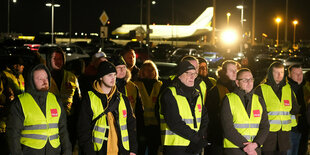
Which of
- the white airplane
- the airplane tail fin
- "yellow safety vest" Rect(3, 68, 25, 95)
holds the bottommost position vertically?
"yellow safety vest" Rect(3, 68, 25, 95)

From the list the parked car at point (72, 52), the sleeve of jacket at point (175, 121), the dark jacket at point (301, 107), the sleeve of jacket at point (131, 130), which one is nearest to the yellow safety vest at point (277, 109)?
the dark jacket at point (301, 107)

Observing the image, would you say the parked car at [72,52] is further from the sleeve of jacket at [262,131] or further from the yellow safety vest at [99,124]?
the yellow safety vest at [99,124]

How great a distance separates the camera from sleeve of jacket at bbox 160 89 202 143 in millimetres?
5977

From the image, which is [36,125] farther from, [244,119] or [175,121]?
[244,119]

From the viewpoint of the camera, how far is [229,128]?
634cm

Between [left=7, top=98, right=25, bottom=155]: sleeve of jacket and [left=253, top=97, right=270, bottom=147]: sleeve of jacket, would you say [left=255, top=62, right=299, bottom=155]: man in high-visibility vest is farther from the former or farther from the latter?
[left=7, top=98, right=25, bottom=155]: sleeve of jacket

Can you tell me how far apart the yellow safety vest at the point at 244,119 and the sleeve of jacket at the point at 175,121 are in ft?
1.94

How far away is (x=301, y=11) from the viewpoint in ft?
346

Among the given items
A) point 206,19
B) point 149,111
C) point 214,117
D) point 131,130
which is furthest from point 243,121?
point 206,19

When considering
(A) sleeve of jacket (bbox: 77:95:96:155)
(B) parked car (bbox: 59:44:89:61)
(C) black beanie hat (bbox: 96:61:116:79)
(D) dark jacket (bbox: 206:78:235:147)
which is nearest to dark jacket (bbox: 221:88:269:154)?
(D) dark jacket (bbox: 206:78:235:147)

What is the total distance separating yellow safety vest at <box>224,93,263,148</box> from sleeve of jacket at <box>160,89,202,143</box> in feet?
1.94

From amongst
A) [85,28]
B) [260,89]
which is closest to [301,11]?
[85,28]

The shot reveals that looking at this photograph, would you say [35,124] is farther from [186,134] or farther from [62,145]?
[186,134]

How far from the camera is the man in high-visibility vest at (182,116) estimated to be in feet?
19.7
